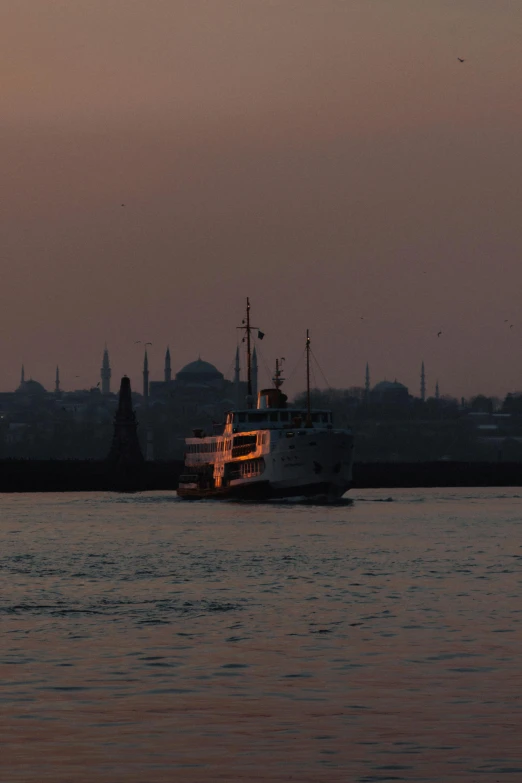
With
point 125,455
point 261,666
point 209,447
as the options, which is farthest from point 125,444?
point 261,666

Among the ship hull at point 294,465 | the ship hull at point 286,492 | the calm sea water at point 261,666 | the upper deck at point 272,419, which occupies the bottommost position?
the calm sea water at point 261,666

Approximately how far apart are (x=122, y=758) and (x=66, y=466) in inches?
6873

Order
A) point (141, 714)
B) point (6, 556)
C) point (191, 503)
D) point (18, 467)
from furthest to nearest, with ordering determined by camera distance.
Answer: point (18, 467), point (191, 503), point (6, 556), point (141, 714)

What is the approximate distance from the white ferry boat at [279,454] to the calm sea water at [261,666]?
1977 inches

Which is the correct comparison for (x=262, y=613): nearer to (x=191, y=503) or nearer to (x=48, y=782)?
(x=48, y=782)

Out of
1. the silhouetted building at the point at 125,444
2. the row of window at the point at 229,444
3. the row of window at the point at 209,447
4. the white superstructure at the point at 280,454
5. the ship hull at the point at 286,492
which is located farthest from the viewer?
the silhouetted building at the point at 125,444

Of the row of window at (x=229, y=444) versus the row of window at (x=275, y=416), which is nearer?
the row of window at (x=229, y=444)

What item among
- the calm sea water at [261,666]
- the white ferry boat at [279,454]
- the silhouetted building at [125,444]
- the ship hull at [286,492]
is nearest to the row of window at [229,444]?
the white ferry boat at [279,454]

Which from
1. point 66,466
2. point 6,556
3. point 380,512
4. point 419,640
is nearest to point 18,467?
point 66,466

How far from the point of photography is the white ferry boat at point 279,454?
113m

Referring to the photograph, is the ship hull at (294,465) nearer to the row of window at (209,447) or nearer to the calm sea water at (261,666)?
the row of window at (209,447)

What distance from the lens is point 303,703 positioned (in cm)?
2419

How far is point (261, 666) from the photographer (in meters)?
28.3

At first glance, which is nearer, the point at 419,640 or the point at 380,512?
the point at 419,640
